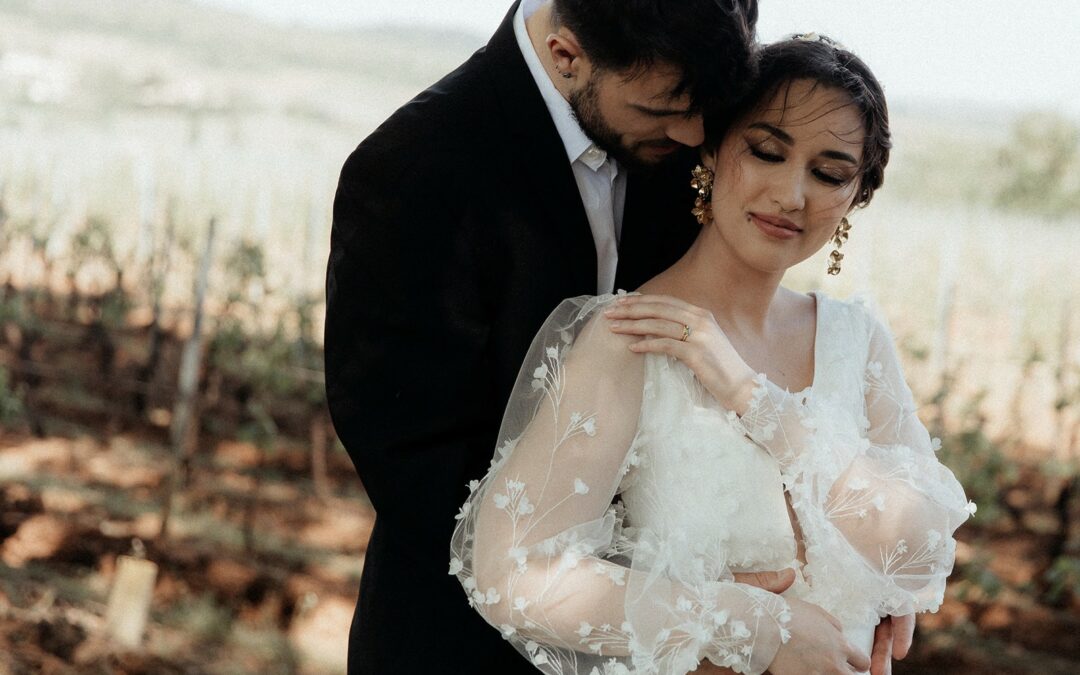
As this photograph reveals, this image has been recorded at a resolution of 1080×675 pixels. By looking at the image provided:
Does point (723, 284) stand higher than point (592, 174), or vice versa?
point (592, 174)

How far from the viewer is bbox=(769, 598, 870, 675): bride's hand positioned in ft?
5.68

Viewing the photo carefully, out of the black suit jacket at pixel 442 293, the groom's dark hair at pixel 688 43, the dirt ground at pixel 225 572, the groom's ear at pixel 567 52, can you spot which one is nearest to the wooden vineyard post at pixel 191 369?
the dirt ground at pixel 225 572

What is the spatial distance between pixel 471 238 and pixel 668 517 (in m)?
0.60

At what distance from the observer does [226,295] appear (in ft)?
22.3

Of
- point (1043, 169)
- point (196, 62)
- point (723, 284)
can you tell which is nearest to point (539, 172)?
point (723, 284)

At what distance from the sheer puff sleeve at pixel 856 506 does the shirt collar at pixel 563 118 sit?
22.0 inches

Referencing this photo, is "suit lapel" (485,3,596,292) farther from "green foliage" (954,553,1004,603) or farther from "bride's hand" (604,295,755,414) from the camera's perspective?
"green foliage" (954,553,1004,603)

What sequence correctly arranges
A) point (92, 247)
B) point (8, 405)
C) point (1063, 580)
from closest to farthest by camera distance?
point (1063, 580)
point (8, 405)
point (92, 247)

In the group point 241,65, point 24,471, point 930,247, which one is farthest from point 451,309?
point 241,65

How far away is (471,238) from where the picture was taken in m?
1.96

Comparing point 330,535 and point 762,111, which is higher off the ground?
point 762,111

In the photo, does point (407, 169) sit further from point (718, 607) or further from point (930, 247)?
point (930, 247)

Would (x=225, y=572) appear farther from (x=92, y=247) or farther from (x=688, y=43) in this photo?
(x=688, y=43)

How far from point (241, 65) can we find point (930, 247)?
24.4 meters
